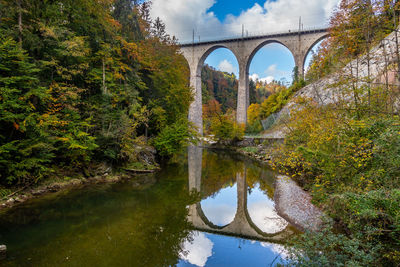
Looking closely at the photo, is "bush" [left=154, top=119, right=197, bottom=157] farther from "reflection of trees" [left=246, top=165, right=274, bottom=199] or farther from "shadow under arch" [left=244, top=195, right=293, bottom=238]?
"shadow under arch" [left=244, top=195, right=293, bottom=238]

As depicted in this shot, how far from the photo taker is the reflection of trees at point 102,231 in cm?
409

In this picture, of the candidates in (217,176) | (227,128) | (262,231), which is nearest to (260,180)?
(217,176)

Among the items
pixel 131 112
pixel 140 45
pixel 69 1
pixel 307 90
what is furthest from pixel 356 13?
pixel 307 90

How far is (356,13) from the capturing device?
495 cm

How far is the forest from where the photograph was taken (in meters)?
6.43

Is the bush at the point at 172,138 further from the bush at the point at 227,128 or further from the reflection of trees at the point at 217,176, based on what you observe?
the bush at the point at 227,128

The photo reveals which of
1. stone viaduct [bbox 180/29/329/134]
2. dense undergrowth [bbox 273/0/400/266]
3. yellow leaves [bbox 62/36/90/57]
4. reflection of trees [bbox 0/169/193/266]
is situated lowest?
reflection of trees [bbox 0/169/193/266]

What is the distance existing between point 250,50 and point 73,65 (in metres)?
21.3

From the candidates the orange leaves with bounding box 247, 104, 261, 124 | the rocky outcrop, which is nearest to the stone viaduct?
the orange leaves with bounding box 247, 104, 261, 124

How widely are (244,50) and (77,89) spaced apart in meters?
21.5

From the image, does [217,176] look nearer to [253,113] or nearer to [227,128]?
[227,128]

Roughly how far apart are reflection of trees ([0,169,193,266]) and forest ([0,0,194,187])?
A: 1.71 m

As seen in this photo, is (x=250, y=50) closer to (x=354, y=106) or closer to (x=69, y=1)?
(x=69, y=1)

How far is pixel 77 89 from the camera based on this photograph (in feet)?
28.3
